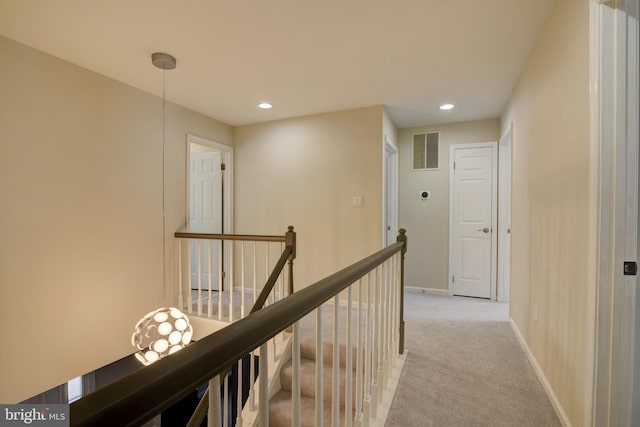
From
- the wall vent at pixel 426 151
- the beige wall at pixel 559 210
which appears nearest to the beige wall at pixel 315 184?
the wall vent at pixel 426 151

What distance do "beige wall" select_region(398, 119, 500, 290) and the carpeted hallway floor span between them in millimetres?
1084

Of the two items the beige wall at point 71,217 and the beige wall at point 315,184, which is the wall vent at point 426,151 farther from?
the beige wall at point 71,217

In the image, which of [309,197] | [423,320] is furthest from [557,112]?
[309,197]

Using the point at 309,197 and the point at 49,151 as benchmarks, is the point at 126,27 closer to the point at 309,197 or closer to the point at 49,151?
the point at 49,151

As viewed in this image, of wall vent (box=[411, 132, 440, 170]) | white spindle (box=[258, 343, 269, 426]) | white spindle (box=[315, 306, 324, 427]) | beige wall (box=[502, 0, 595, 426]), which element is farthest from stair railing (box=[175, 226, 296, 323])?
wall vent (box=[411, 132, 440, 170])

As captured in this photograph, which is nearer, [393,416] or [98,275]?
[393,416]

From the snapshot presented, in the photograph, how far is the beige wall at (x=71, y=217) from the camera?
2.17 meters

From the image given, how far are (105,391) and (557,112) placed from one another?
2.31 metres

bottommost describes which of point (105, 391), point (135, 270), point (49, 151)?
point (135, 270)

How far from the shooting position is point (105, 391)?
41 cm

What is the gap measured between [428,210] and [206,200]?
3175 millimetres

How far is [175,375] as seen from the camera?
18.8 inches

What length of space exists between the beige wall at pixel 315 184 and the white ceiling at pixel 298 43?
54 centimetres

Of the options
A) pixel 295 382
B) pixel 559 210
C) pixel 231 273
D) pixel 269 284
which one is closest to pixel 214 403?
pixel 295 382
